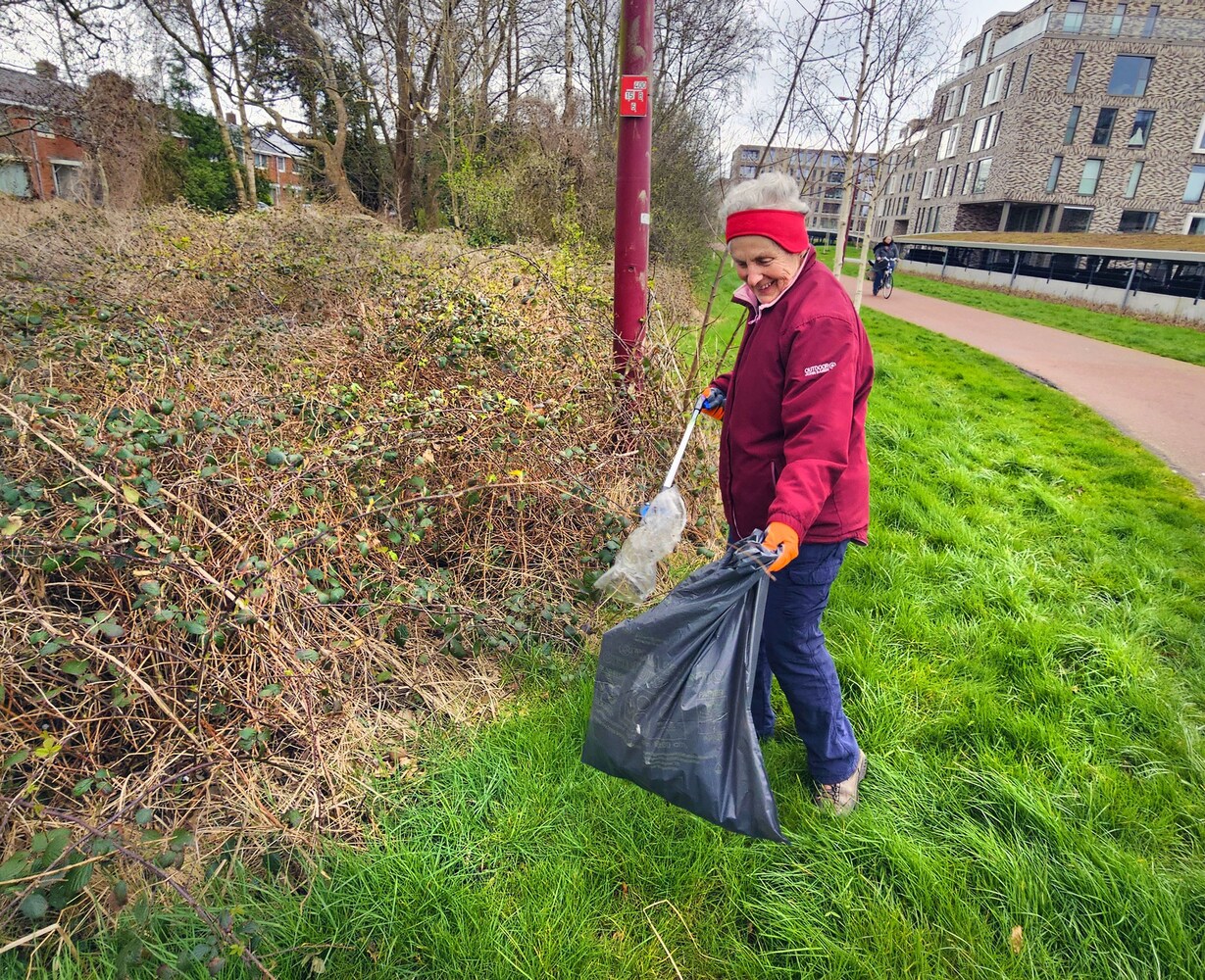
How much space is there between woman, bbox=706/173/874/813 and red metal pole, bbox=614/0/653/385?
1.89m

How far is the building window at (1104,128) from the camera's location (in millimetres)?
35562

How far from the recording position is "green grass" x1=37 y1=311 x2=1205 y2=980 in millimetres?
1664

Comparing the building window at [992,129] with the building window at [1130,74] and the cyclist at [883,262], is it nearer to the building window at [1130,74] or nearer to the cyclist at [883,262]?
the building window at [1130,74]

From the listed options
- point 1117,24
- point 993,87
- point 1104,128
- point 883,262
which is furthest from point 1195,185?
point 883,262

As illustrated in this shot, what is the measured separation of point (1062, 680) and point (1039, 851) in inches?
39.3

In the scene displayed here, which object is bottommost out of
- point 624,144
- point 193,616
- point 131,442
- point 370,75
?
point 193,616

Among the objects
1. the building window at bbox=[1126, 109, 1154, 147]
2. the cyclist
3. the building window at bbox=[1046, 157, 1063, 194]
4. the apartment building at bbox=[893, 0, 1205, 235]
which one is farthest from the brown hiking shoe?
the building window at bbox=[1126, 109, 1154, 147]

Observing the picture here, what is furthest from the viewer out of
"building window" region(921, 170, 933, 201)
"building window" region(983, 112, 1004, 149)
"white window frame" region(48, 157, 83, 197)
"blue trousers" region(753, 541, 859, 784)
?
"building window" region(921, 170, 933, 201)

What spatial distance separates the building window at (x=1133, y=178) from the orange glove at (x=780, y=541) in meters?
48.3

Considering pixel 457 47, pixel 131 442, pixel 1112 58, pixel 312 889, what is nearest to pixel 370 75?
pixel 457 47

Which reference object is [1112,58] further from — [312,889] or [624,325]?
[312,889]

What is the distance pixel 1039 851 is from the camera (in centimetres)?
188

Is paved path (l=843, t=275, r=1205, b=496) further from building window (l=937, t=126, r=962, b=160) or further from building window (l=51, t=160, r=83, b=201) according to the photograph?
building window (l=937, t=126, r=962, b=160)

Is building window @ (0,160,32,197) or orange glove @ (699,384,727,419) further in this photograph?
building window @ (0,160,32,197)
